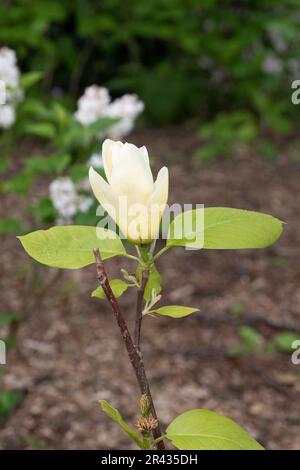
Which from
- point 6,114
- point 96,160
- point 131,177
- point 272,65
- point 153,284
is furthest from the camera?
point 272,65

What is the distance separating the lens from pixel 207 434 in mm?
899

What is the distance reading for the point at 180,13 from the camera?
18.1 ft

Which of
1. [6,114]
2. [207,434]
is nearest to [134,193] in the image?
[207,434]

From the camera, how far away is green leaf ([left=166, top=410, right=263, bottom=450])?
88 centimetres

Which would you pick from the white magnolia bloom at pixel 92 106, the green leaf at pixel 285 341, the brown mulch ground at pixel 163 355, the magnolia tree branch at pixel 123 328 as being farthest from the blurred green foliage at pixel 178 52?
the magnolia tree branch at pixel 123 328

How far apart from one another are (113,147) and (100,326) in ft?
7.05

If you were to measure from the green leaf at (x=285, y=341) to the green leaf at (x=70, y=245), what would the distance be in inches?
76.3

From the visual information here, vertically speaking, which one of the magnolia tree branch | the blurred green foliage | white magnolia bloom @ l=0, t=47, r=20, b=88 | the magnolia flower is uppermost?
the blurred green foliage

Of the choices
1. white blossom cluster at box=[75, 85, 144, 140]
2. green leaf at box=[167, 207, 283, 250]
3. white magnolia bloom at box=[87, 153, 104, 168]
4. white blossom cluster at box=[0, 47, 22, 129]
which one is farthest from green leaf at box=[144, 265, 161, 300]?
white blossom cluster at box=[0, 47, 22, 129]

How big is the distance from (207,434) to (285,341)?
190 centimetres

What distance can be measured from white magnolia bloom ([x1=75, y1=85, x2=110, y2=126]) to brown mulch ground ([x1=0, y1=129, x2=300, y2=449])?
2.34 ft

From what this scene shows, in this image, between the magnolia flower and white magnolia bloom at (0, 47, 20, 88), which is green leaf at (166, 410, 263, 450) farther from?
white magnolia bloom at (0, 47, 20, 88)

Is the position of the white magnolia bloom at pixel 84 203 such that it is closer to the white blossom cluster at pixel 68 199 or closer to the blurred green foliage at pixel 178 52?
the white blossom cluster at pixel 68 199

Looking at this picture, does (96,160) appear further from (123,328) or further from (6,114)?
(123,328)
